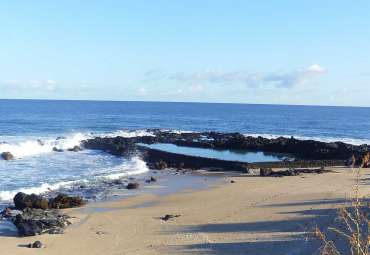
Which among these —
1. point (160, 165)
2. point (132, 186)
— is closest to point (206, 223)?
point (132, 186)

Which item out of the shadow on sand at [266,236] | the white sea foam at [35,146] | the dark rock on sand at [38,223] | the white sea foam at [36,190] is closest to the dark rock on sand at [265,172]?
the white sea foam at [36,190]

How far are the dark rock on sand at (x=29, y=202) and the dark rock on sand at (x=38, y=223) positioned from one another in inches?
70.6

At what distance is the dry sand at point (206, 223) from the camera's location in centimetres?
1415

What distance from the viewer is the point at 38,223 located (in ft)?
53.4

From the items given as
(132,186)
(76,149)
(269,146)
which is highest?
(269,146)

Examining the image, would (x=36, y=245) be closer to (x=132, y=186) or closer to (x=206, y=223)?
(x=206, y=223)

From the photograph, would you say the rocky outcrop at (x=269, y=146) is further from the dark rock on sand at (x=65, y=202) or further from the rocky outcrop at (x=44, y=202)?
the rocky outcrop at (x=44, y=202)

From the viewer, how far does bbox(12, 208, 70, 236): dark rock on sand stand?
51.8 ft

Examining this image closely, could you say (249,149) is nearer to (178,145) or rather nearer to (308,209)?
(178,145)

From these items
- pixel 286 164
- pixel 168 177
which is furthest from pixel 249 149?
pixel 168 177

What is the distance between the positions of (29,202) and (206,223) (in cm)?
718

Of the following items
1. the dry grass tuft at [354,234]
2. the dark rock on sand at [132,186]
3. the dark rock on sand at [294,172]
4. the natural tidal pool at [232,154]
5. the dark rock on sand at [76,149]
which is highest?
the dry grass tuft at [354,234]

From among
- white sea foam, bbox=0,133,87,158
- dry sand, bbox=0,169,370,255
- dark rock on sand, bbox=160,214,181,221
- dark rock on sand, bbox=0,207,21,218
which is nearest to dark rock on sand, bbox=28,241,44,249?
dry sand, bbox=0,169,370,255

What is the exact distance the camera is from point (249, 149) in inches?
1795
